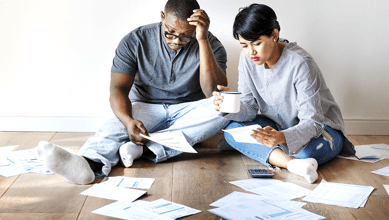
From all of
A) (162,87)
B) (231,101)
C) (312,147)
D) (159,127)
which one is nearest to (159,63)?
(162,87)

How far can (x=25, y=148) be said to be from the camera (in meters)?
2.31

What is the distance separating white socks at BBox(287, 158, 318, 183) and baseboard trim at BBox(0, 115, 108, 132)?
1491 millimetres

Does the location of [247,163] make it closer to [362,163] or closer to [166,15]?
[362,163]

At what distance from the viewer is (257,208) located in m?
1.45

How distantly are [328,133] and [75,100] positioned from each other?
1747 mm

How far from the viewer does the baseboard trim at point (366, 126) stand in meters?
2.81

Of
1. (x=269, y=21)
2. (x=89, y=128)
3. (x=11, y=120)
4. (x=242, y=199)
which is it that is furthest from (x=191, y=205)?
(x=11, y=120)

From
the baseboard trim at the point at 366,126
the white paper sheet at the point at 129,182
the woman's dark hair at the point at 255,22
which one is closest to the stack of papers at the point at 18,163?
the white paper sheet at the point at 129,182

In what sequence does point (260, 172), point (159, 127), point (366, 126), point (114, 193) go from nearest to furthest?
point (114, 193)
point (260, 172)
point (159, 127)
point (366, 126)

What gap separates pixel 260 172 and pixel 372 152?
0.88 meters

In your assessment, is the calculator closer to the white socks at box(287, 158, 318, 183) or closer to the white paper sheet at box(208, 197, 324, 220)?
the white socks at box(287, 158, 318, 183)

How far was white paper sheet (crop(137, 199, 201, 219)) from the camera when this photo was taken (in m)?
1.40

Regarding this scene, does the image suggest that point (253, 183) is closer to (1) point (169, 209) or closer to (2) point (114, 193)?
(1) point (169, 209)

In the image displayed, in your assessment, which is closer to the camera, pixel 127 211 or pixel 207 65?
pixel 127 211
